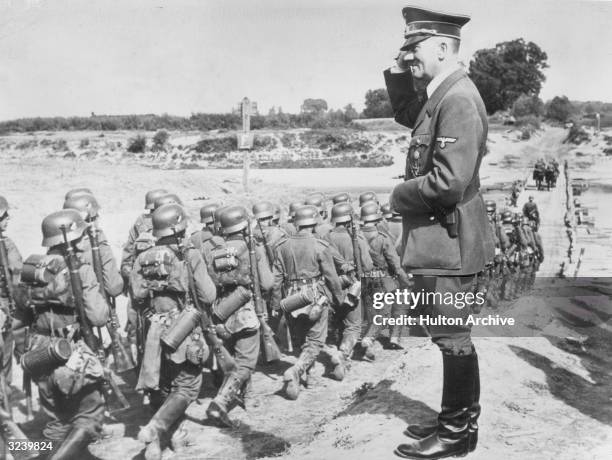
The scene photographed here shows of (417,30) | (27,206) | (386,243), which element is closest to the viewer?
(417,30)

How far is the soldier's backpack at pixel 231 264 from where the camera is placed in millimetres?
6246

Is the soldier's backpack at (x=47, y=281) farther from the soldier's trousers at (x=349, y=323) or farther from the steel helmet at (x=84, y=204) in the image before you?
the soldier's trousers at (x=349, y=323)

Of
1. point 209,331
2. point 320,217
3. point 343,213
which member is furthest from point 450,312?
point 320,217

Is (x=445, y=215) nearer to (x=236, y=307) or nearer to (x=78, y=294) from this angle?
(x=78, y=294)

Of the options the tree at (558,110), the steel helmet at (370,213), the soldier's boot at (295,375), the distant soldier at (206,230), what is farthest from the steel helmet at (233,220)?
the tree at (558,110)

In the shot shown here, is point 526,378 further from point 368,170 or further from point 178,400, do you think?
point 368,170

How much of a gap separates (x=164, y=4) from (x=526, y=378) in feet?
16.2

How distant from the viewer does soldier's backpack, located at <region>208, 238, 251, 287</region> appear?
246 inches

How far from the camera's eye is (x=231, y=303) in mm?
6395

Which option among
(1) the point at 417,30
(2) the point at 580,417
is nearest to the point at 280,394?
(2) the point at 580,417

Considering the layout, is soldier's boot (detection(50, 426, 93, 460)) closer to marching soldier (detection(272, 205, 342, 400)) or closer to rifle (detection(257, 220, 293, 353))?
marching soldier (detection(272, 205, 342, 400))

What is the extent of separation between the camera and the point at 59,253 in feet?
17.1

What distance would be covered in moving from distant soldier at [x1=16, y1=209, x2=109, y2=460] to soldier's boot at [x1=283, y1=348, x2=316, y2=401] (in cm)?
251

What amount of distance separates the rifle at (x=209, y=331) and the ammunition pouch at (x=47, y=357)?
1314 millimetres
